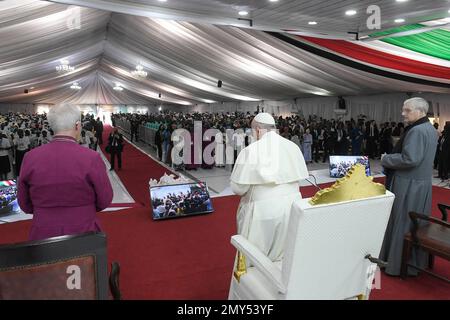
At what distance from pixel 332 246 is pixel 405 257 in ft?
5.96

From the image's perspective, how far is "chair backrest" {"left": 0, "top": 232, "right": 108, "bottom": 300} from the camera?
4.63ft

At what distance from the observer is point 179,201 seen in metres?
5.48

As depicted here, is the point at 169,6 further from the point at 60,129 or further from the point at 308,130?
the point at 308,130

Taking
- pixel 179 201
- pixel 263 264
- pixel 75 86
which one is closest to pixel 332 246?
pixel 263 264

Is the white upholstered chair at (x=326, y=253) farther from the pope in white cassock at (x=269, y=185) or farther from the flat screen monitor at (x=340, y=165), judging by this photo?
the flat screen monitor at (x=340, y=165)

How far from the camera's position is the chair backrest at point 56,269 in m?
1.41

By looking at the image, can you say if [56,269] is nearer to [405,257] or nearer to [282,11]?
[405,257]

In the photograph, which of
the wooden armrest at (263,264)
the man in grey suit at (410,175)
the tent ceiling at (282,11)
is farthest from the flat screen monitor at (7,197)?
the man in grey suit at (410,175)

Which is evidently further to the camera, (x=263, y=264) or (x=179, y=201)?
(x=179, y=201)

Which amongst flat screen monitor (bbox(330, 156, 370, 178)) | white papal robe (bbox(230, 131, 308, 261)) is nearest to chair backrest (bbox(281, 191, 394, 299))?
white papal robe (bbox(230, 131, 308, 261))

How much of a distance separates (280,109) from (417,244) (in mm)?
20250

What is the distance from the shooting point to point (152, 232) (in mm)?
4836

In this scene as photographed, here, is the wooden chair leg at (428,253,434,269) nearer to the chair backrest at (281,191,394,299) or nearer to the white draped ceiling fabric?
the chair backrest at (281,191,394,299)

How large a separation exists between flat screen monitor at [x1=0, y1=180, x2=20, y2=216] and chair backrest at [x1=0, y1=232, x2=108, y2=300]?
4754 mm
